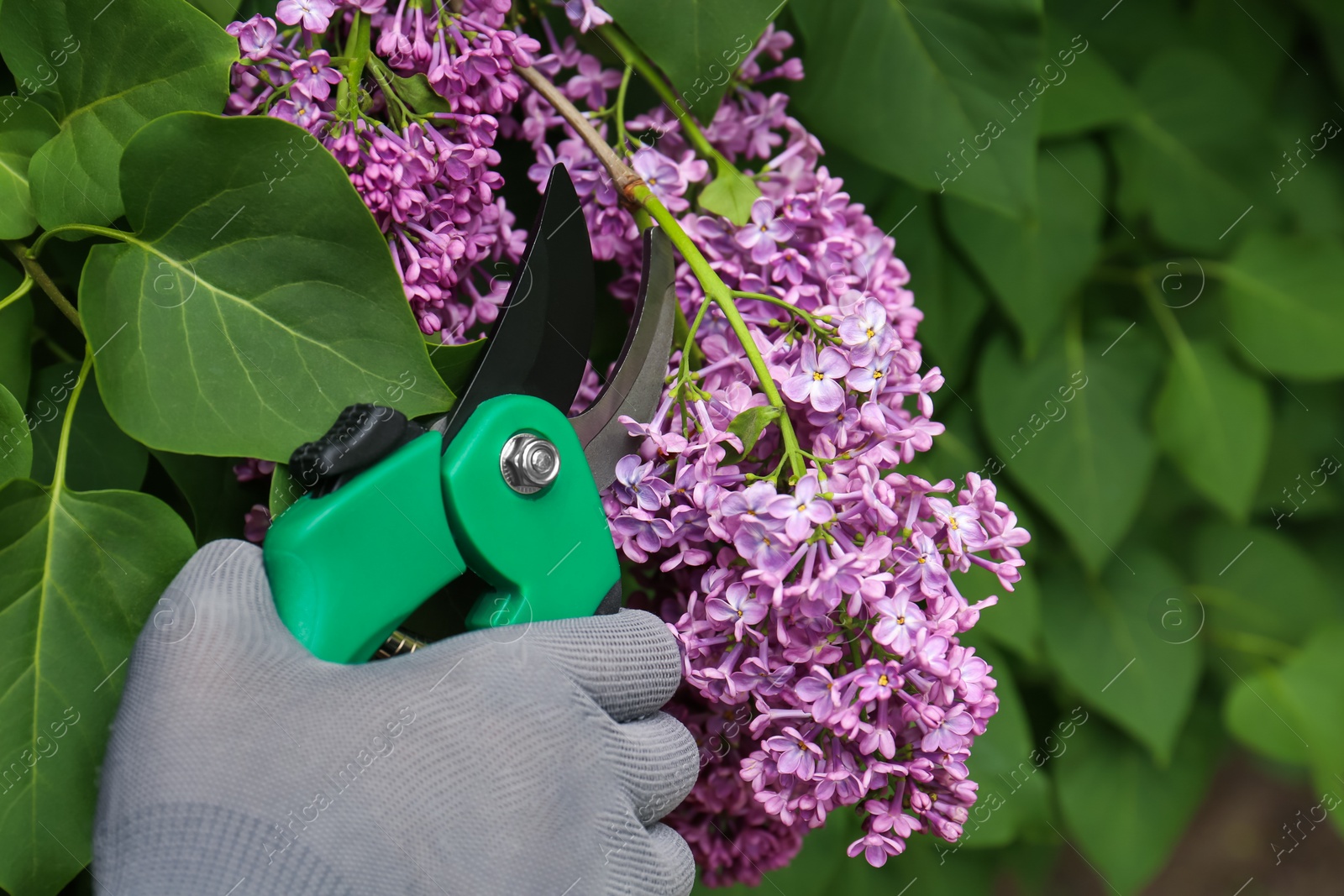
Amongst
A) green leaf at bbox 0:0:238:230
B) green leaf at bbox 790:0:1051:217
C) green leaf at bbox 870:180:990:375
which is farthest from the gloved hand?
green leaf at bbox 870:180:990:375

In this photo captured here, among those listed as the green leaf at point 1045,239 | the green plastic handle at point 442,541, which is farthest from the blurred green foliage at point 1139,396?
the green plastic handle at point 442,541

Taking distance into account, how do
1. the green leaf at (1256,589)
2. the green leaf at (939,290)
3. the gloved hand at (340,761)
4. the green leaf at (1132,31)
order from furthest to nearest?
the green leaf at (1256,589) < the green leaf at (1132,31) < the green leaf at (939,290) < the gloved hand at (340,761)

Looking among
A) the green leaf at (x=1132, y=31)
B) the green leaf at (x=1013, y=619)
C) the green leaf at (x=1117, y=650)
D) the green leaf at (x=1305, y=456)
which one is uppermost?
the green leaf at (x=1132, y=31)

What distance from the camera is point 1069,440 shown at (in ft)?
3.35

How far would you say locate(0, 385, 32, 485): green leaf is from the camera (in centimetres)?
46

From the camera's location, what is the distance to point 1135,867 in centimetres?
119

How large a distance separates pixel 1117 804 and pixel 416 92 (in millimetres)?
1236

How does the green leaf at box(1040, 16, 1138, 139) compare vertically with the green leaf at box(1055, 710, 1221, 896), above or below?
above

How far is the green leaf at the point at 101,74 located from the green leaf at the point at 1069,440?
824mm

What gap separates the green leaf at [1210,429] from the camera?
3.47 ft

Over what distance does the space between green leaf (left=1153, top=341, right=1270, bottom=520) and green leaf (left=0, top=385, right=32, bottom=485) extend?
3.63ft

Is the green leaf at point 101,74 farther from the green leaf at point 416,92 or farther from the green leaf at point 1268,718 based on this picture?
the green leaf at point 1268,718

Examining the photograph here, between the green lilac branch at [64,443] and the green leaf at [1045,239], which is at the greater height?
the green leaf at [1045,239]

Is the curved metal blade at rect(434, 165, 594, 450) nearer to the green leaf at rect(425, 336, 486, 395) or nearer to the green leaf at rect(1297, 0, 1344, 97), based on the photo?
the green leaf at rect(425, 336, 486, 395)
